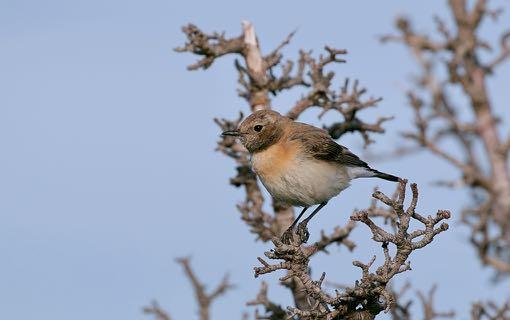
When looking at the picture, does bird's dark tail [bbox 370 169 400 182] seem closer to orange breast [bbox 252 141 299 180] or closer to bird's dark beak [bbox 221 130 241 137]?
orange breast [bbox 252 141 299 180]

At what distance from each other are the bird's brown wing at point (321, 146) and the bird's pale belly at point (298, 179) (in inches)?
6.7

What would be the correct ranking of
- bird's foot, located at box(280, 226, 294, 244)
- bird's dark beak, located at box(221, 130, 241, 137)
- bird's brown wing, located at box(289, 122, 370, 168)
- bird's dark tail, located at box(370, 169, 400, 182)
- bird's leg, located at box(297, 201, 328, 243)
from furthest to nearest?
1. bird's dark tail, located at box(370, 169, 400, 182)
2. bird's dark beak, located at box(221, 130, 241, 137)
3. bird's brown wing, located at box(289, 122, 370, 168)
4. bird's foot, located at box(280, 226, 294, 244)
5. bird's leg, located at box(297, 201, 328, 243)

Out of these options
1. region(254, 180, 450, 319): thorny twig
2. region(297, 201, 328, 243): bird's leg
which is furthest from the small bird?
region(254, 180, 450, 319): thorny twig

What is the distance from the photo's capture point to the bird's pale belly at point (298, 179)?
1023 centimetres

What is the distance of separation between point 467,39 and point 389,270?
3190 mm

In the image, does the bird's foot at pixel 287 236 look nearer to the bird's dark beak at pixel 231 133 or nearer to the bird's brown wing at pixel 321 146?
the bird's brown wing at pixel 321 146

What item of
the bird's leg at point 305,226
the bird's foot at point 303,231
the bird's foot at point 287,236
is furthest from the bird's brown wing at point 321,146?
the bird's foot at point 287,236

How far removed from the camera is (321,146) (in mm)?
10859

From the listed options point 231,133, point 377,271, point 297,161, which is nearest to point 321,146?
point 297,161

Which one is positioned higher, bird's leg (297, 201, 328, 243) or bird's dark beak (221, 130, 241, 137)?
bird's dark beak (221, 130, 241, 137)

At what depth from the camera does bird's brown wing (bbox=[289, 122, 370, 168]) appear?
10.8 metres

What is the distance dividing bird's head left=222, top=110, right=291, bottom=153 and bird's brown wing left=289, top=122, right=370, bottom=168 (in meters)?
0.25

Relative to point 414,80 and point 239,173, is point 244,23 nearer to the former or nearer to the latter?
point 239,173

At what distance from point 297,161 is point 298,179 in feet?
1.05
